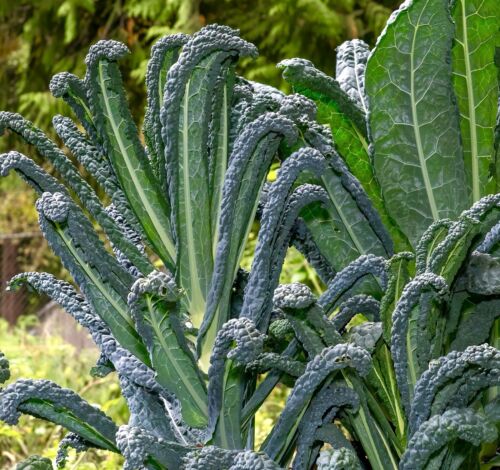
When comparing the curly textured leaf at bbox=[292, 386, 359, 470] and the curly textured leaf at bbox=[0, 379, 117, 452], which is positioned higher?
the curly textured leaf at bbox=[292, 386, 359, 470]

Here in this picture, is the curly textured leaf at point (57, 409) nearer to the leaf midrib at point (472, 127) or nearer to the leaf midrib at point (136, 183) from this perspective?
the leaf midrib at point (136, 183)

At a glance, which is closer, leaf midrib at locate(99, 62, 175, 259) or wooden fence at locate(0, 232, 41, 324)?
leaf midrib at locate(99, 62, 175, 259)

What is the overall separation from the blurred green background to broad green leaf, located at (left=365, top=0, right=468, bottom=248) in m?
1.01

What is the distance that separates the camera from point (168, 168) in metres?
0.61

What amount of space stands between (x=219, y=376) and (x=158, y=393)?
54 mm

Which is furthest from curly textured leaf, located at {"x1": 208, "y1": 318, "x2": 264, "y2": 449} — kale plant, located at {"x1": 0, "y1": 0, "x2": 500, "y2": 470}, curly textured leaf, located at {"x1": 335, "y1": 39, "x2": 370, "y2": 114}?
curly textured leaf, located at {"x1": 335, "y1": 39, "x2": 370, "y2": 114}

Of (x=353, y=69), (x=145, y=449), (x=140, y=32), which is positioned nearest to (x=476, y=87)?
(x=353, y=69)

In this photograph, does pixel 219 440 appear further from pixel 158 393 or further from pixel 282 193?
pixel 282 193

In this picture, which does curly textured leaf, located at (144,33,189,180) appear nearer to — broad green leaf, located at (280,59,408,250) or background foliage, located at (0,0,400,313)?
broad green leaf, located at (280,59,408,250)

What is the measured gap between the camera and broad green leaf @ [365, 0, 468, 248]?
66 cm

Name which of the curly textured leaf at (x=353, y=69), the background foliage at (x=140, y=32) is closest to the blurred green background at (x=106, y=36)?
the background foliage at (x=140, y=32)

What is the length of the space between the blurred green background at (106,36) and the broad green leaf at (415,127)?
1.01 meters

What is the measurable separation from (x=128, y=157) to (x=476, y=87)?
30 centimetres

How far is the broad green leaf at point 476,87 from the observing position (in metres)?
0.68
